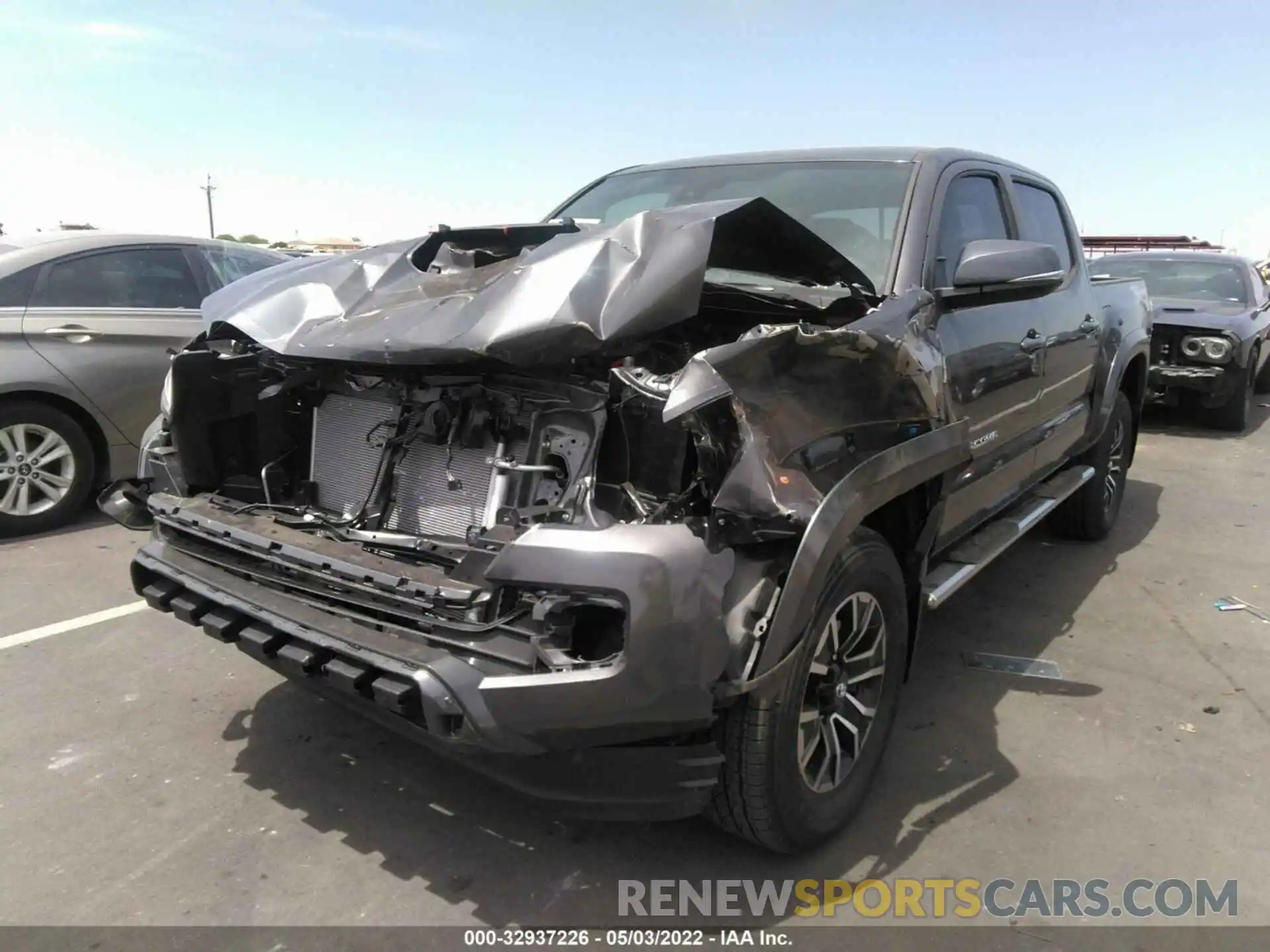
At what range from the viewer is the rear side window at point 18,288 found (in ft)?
18.2

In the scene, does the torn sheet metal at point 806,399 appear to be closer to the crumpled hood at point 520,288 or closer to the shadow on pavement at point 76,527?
the crumpled hood at point 520,288

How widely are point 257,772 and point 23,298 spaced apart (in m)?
4.03

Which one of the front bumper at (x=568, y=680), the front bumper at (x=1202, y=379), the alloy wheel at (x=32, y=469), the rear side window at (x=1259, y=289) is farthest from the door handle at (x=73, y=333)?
the rear side window at (x=1259, y=289)

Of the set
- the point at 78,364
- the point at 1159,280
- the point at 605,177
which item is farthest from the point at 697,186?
the point at 1159,280

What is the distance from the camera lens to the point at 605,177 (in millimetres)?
4648

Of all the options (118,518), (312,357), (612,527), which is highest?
(312,357)

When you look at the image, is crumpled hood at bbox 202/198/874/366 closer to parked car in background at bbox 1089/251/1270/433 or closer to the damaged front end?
the damaged front end

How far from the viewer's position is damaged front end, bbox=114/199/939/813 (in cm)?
211

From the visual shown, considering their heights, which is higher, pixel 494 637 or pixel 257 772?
pixel 494 637

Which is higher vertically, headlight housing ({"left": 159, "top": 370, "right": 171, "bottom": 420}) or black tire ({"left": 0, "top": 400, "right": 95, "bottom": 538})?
headlight housing ({"left": 159, "top": 370, "right": 171, "bottom": 420})

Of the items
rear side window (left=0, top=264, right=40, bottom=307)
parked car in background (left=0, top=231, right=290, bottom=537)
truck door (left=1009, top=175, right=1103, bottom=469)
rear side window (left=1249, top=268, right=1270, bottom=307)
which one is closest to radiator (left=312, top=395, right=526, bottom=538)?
truck door (left=1009, top=175, right=1103, bottom=469)

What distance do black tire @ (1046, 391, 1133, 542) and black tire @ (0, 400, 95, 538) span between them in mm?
5839

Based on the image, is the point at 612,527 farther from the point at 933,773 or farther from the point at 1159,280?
the point at 1159,280

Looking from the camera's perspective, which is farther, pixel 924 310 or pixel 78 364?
pixel 78 364
